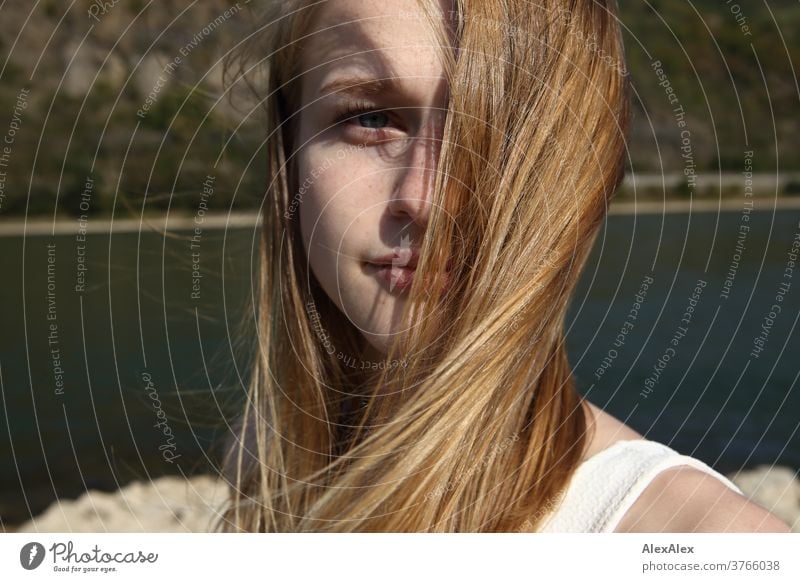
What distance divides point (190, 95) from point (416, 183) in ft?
1.58

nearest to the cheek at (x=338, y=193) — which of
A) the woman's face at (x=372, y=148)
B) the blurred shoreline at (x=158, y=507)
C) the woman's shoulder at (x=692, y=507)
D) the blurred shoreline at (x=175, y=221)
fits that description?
the woman's face at (x=372, y=148)

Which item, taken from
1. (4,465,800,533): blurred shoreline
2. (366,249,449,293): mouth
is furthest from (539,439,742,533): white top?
(4,465,800,533): blurred shoreline

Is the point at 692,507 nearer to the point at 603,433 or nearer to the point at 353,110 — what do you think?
the point at 603,433

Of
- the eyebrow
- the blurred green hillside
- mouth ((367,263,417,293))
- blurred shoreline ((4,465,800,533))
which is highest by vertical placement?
the blurred green hillside

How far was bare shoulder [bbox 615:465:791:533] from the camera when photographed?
0.47m

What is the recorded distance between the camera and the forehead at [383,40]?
518 millimetres

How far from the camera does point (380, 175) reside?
55cm

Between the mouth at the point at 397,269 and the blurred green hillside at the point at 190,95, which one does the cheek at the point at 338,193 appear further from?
the blurred green hillside at the point at 190,95

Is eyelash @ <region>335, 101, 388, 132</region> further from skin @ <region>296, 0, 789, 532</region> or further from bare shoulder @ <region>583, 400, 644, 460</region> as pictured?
bare shoulder @ <region>583, 400, 644, 460</region>

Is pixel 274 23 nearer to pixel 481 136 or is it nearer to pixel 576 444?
pixel 481 136

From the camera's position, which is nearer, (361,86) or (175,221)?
(361,86)

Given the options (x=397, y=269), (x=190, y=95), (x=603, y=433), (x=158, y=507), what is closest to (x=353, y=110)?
(x=397, y=269)

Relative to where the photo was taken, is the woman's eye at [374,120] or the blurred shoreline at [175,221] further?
the blurred shoreline at [175,221]

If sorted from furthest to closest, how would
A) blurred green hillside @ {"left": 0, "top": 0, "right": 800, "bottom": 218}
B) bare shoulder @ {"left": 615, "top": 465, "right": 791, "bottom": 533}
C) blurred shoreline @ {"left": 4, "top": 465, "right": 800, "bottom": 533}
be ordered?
blurred shoreline @ {"left": 4, "top": 465, "right": 800, "bottom": 533}
blurred green hillside @ {"left": 0, "top": 0, "right": 800, "bottom": 218}
bare shoulder @ {"left": 615, "top": 465, "right": 791, "bottom": 533}
